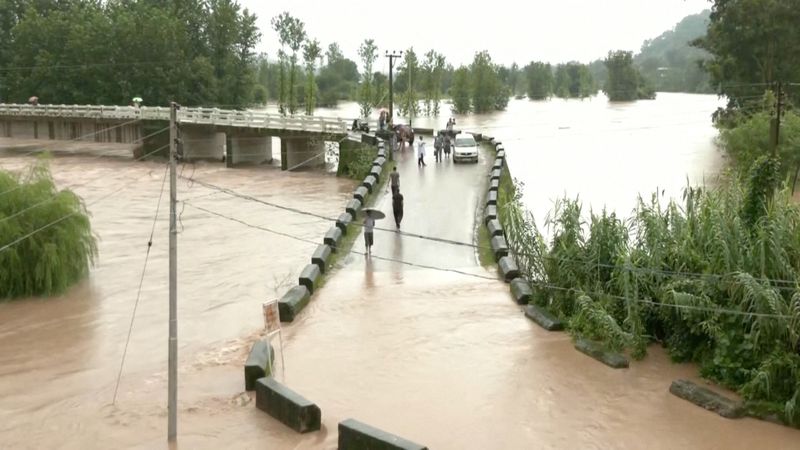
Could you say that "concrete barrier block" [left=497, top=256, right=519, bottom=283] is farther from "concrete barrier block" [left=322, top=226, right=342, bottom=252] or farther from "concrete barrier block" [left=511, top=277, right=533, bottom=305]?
"concrete barrier block" [left=322, top=226, right=342, bottom=252]

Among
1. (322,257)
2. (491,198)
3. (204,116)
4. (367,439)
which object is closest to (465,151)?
(491,198)

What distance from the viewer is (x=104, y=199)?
40.1 meters

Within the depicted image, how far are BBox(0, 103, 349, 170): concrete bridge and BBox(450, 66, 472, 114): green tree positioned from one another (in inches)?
Answer: 1574

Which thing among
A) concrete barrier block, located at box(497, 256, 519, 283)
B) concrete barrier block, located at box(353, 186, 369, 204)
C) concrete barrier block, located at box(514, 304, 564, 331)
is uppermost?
concrete barrier block, located at box(353, 186, 369, 204)

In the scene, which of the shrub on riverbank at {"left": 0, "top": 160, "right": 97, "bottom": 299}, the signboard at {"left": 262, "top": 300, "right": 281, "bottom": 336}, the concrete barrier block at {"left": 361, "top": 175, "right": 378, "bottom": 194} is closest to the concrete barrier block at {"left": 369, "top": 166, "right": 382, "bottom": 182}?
the concrete barrier block at {"left": 361, "top": 175, "right": 378, "bottom": 194}

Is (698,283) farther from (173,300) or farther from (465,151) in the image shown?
(465,151)

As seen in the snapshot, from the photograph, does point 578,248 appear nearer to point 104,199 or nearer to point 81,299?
point 81,299

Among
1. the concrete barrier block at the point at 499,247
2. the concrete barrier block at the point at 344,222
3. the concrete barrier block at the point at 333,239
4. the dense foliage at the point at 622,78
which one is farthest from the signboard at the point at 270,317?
the dense foliage at the point at 622,78

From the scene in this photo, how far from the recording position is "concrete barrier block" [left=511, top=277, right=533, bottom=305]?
18391 mm

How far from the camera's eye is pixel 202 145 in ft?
188

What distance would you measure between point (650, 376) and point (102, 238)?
21796 mm

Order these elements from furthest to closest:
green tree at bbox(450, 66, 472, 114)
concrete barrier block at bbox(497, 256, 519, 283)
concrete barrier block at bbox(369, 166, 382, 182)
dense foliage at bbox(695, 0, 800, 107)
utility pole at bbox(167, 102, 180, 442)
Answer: green tree at bbox(450, 66, 472, 114) < dense foliage at bbox(695, 0, 800, 107) < concrete barrier block at bbox(369, 166, 382, 182) < concrete barrier block at bbox(497, 256, 519, 283) < utility pole at bbox(167, 102, 180, 442)

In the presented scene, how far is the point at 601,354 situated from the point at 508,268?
5.11 metres

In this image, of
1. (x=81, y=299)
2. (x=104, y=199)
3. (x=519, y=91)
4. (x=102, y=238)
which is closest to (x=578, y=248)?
(x=81, y=299)
